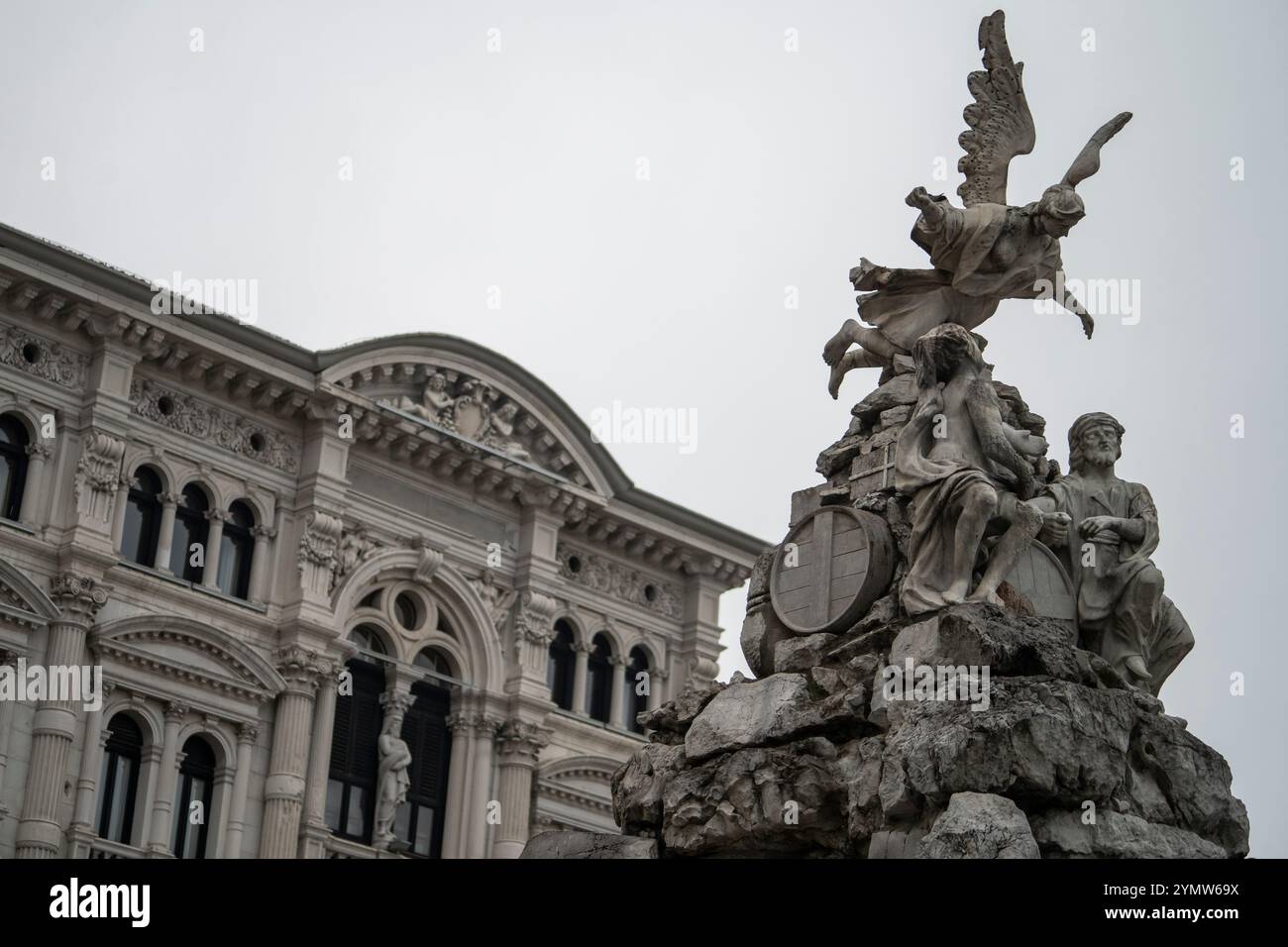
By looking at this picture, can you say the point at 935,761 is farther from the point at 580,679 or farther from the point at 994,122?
the point at 580,679

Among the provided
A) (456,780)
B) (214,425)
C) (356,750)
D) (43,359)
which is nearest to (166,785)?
(356,750)

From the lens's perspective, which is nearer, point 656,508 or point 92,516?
point 92,516

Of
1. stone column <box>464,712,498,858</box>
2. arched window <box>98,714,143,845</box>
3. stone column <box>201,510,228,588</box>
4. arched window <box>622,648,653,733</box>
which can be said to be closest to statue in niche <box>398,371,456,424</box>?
stone column <box>201,510,228,588</box>

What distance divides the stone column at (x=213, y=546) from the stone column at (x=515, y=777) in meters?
6.30

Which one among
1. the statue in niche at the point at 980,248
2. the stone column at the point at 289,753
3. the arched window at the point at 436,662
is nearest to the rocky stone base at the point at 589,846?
the statue in niche at the point at 980,248

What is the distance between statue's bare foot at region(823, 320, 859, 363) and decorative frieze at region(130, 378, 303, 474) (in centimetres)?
2249

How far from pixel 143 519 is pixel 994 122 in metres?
23.3

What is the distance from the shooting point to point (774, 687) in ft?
41.9

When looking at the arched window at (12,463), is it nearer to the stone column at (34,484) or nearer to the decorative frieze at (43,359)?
the stone column at (34,484)

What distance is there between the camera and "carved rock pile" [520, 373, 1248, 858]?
1117 centimetres
